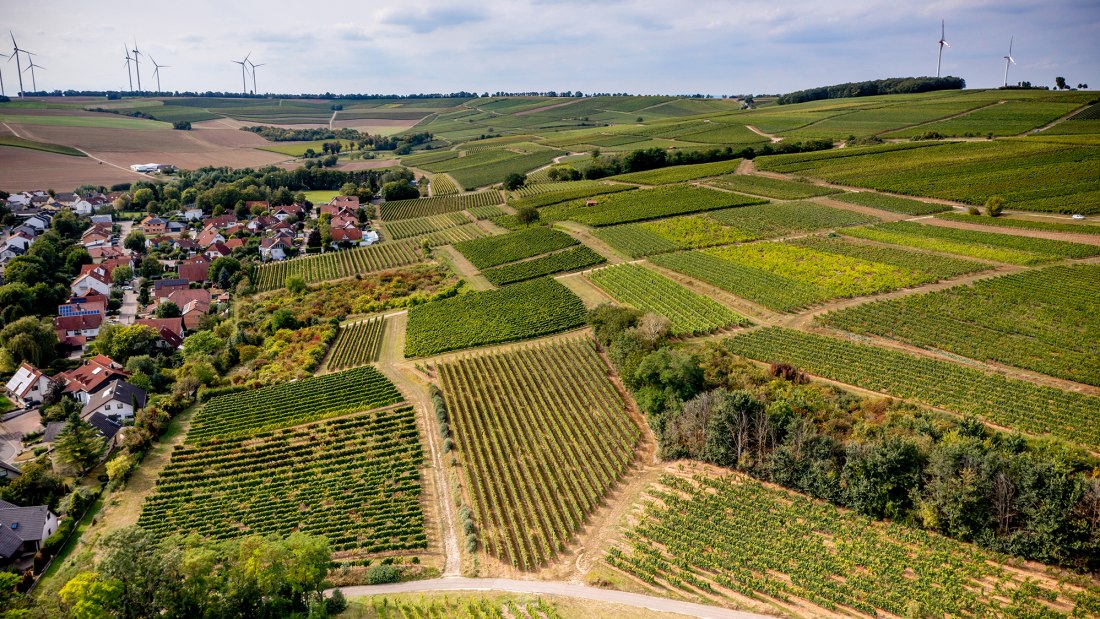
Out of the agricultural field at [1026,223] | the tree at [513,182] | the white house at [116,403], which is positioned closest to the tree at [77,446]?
the white house at [116,403]

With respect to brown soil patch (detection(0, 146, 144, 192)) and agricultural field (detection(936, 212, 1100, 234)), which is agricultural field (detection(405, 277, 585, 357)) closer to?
agricultural field (detection(936, 212, 1100, 234))

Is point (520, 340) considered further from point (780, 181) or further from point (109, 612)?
point (780, 181)

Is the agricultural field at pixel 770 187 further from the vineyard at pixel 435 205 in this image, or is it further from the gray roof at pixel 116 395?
the gray roof at pixel 116 395

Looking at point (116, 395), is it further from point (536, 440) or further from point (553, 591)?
point (553, 591)

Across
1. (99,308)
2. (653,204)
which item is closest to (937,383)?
(653,204)

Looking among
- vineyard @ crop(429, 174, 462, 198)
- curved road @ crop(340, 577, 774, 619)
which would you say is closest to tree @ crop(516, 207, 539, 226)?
vineyard @ crop(429, 174, 462, 198)
